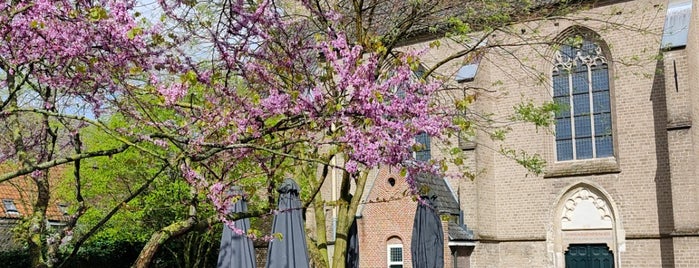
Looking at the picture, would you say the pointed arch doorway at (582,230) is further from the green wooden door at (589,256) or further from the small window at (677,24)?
the small window at (677,24)

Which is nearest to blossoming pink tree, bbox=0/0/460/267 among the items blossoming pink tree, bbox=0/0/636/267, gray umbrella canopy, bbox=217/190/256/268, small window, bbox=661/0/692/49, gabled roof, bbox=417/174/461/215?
blossoming pink tree, bbox=0/0/636/267

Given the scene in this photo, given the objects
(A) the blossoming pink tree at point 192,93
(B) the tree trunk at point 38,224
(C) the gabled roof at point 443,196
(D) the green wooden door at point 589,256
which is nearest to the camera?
(A) the blossoming pink tree at point 192,93

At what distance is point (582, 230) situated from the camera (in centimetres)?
2142

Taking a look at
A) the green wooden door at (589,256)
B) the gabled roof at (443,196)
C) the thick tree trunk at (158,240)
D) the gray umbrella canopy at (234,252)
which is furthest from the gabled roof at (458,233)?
the thick tree trunk at (158,240)

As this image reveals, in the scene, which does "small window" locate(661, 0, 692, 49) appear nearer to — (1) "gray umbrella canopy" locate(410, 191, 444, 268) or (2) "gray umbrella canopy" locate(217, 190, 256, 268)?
(1) "gray umbrella canopy" locate(410, 191, 444, 268)

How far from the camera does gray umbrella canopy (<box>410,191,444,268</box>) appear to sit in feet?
47.2

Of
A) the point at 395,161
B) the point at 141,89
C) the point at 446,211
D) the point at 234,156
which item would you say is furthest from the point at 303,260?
the point at 446,211

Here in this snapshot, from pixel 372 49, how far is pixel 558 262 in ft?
52.3

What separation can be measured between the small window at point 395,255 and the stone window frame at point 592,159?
16.3 feet

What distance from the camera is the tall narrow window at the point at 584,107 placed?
21.0m

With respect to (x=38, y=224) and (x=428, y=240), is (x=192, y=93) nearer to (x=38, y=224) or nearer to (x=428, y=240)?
(x=38, y=224)

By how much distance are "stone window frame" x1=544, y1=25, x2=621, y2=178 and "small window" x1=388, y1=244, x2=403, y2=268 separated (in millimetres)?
4958

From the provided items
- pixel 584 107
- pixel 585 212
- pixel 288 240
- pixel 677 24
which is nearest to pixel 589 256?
pixel 585 212

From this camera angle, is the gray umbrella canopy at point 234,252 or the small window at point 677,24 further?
the small window at point 677,24
